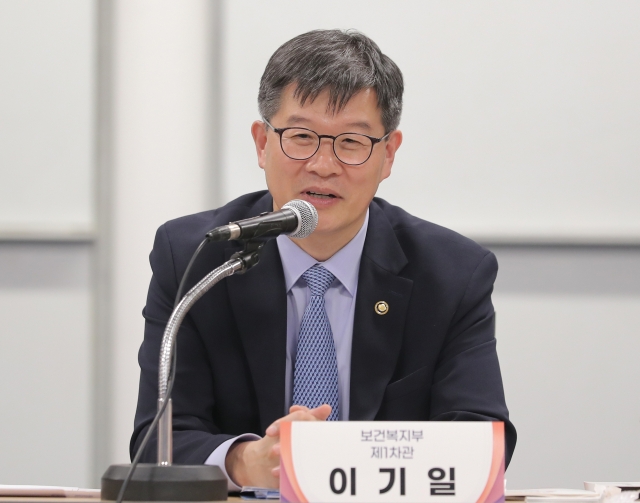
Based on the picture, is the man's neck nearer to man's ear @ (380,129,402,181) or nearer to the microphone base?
man's ear @ (380,129,402,181)

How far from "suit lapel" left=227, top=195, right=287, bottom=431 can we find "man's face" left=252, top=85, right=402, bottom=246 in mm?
166

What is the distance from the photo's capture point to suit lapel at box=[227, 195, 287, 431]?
6.20 ft

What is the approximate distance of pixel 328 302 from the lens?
6.52 feet

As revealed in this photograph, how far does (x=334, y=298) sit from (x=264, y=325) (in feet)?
0.61

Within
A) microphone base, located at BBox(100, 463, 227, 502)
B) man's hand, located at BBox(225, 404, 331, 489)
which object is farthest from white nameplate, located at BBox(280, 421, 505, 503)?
man's hand, located at BBox(225, 404, 331, 489)

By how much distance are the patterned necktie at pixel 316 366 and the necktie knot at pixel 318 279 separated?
0.19 ft

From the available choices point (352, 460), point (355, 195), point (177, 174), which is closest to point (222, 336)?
point (355, 195)

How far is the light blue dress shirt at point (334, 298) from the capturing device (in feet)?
6.35

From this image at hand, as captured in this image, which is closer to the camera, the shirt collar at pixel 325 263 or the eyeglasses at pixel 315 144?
the eyeglasses at pixel 315 144

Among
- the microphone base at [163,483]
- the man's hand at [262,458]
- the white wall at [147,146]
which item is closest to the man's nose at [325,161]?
the man's hand at [262,458]

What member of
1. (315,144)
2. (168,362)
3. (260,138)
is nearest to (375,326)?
(315,144)

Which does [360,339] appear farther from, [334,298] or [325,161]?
[325,161]

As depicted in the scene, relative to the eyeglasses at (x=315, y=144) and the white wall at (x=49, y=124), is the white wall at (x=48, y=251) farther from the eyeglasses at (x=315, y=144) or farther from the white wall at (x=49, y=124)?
the eyeglasses at (x=315, y=144)

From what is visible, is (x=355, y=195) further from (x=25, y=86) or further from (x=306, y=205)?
(x=25, y=86)
